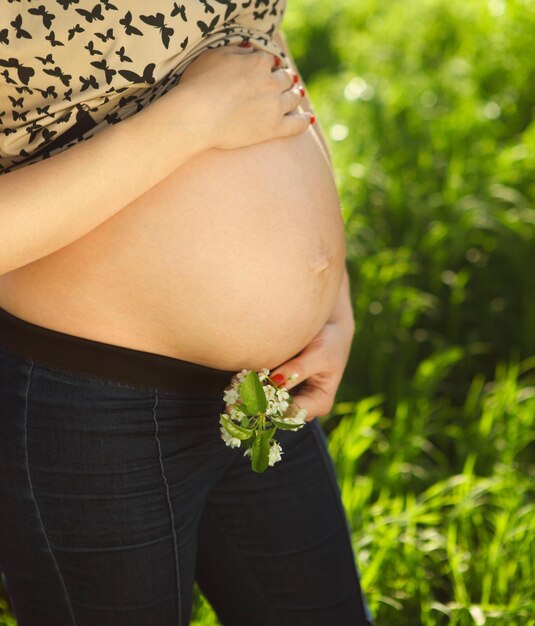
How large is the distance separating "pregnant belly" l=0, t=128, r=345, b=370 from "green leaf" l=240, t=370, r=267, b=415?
0.41ft

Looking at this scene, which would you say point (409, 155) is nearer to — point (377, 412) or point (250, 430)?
point (377, 412)

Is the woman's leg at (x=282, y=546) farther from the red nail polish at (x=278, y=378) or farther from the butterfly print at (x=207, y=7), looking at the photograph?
the butterfly print at (x=207, y=7)

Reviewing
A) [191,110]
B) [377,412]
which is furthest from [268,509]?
[377,412]

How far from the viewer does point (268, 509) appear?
1.53 metres

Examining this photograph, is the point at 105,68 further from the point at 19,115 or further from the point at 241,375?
the point at 241,375

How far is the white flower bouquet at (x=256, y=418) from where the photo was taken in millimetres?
1269

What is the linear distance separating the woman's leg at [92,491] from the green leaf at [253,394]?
141 millimetres

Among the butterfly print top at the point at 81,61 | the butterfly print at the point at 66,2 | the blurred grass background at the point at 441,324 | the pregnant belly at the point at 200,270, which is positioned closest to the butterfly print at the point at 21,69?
the butterfly print top at the point at 81,61

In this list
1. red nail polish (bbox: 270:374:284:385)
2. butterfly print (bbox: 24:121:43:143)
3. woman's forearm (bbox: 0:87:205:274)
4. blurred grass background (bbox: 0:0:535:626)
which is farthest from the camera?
blurred grass background (bbox: 0:0:535:626)

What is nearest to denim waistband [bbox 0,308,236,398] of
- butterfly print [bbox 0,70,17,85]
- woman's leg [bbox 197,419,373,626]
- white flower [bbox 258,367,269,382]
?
white flower [bbox 258,367,269,382]

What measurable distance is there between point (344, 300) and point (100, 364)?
568 millimetres

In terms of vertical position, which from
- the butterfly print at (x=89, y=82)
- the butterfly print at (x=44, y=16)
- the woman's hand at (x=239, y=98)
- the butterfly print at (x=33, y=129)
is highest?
the butterfly print at (x=44, y=16)

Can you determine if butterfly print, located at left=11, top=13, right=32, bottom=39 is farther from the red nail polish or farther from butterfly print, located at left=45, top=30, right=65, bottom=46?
the red nail polish

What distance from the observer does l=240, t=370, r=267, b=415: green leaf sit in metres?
1.28
